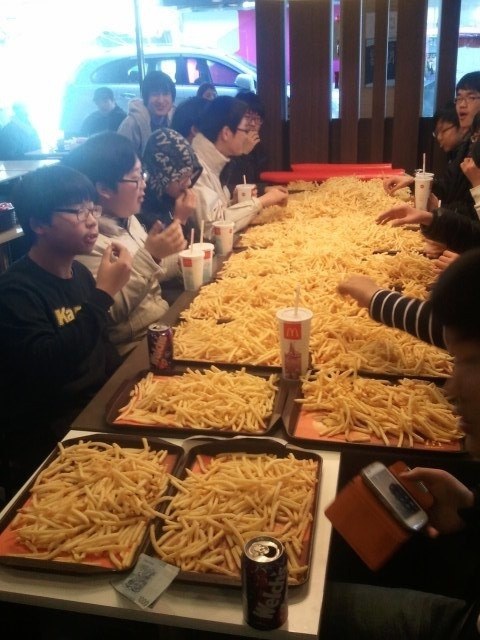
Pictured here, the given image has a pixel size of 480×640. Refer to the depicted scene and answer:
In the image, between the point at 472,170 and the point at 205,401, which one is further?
the point at 472,170

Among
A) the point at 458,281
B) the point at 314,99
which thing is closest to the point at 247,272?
the point at 458,281

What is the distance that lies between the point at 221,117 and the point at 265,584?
3.63m

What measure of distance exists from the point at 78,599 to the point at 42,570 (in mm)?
99

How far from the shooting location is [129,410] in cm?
175

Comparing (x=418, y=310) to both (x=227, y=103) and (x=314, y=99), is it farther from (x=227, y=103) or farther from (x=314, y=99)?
(x=314, y=99)

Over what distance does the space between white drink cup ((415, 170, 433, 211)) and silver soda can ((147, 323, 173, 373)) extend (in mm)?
2480

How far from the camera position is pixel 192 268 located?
8.81ft

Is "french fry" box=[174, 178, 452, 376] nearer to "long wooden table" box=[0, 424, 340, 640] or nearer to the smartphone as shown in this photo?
the smartphone

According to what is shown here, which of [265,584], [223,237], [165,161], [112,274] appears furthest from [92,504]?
[165,161]

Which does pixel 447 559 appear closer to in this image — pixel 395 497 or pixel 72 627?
pixel 395 497

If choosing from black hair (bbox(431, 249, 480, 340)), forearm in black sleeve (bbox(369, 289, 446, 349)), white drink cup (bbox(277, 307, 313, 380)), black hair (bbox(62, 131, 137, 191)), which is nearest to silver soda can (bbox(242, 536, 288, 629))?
black hair (bbox(431, 249, 480, 340))

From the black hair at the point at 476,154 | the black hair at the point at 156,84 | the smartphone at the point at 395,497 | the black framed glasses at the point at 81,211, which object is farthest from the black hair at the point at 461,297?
the black hair at the point at 156,84

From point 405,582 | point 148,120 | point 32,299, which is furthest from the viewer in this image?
point 148,120

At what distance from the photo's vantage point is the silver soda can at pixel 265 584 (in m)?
1.04
